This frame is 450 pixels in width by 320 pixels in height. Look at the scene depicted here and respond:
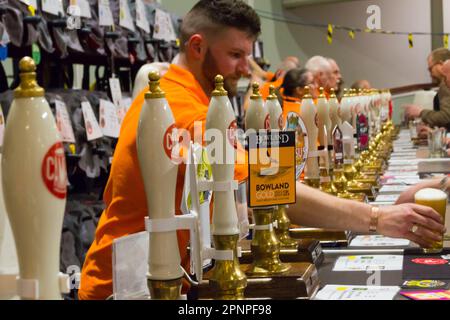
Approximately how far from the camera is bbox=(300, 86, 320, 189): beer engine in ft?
6.61

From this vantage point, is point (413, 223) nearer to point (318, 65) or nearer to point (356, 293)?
point (356, 293)

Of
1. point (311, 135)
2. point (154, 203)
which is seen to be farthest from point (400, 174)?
point (154, 203)

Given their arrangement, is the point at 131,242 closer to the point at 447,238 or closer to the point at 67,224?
the point at 447,238

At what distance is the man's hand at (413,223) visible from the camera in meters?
1.64

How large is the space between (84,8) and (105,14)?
25cm

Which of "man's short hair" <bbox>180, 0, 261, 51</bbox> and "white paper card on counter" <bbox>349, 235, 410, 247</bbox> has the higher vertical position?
"man's short hair" <bbox>180, 0, 261, 51</bbox>

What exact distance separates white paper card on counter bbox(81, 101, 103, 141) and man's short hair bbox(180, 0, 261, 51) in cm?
152

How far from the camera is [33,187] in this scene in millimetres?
757

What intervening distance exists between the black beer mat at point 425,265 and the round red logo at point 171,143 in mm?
630

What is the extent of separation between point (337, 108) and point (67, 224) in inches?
60.3

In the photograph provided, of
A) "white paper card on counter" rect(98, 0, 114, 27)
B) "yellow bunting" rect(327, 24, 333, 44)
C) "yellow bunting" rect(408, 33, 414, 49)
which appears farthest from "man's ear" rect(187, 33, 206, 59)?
"yellow bunting" rect(327, 24, 333, 44)

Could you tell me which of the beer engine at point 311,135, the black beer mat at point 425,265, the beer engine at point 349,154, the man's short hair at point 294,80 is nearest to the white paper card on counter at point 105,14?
the man's short hair at point 294,80

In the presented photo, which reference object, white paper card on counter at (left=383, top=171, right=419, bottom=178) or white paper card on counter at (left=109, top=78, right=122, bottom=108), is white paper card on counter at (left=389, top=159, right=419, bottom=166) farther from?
white paper card on counter at (left=109, top=78, right=122, bottom=108)

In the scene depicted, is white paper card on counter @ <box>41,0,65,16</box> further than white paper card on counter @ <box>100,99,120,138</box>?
No
